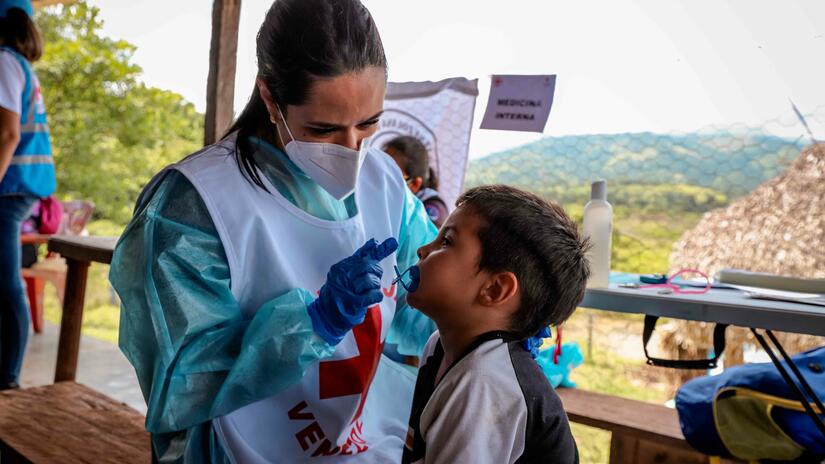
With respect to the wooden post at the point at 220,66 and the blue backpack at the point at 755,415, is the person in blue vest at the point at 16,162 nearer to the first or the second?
the wooden post at the point at 220,66

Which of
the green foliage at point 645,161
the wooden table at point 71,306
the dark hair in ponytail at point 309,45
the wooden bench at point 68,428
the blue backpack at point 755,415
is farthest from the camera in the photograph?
the green foliage at point 645,161

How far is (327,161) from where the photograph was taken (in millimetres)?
1411

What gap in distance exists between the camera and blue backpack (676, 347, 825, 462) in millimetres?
1653

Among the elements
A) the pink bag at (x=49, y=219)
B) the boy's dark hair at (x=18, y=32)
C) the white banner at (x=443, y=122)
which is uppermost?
the boy's dark hair at (x=18, y=32)

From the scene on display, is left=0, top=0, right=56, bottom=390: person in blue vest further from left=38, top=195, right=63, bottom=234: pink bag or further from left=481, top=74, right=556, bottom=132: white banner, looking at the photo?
left=38, top=195, right=63, bottom=234: pink bag

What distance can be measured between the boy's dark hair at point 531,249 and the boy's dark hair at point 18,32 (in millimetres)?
2550

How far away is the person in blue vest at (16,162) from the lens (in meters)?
3.01

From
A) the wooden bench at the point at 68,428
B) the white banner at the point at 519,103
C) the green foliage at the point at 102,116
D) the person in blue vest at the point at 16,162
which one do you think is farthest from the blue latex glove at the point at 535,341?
the green foliage at the point at 102,116

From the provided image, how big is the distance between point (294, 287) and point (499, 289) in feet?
1.29

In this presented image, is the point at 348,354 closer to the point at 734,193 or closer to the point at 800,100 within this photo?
the point at 800,100

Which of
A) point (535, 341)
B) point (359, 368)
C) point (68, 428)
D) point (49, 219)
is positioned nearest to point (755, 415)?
point (535, 341)

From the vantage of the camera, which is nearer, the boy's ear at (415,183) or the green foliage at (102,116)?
the boy's ear at (415,183)

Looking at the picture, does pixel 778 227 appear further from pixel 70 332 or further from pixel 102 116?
pixel 102 116

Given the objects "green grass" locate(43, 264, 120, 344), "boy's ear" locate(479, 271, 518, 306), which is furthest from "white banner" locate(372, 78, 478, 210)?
"green grass" locate(43, 264, 120, 344)
